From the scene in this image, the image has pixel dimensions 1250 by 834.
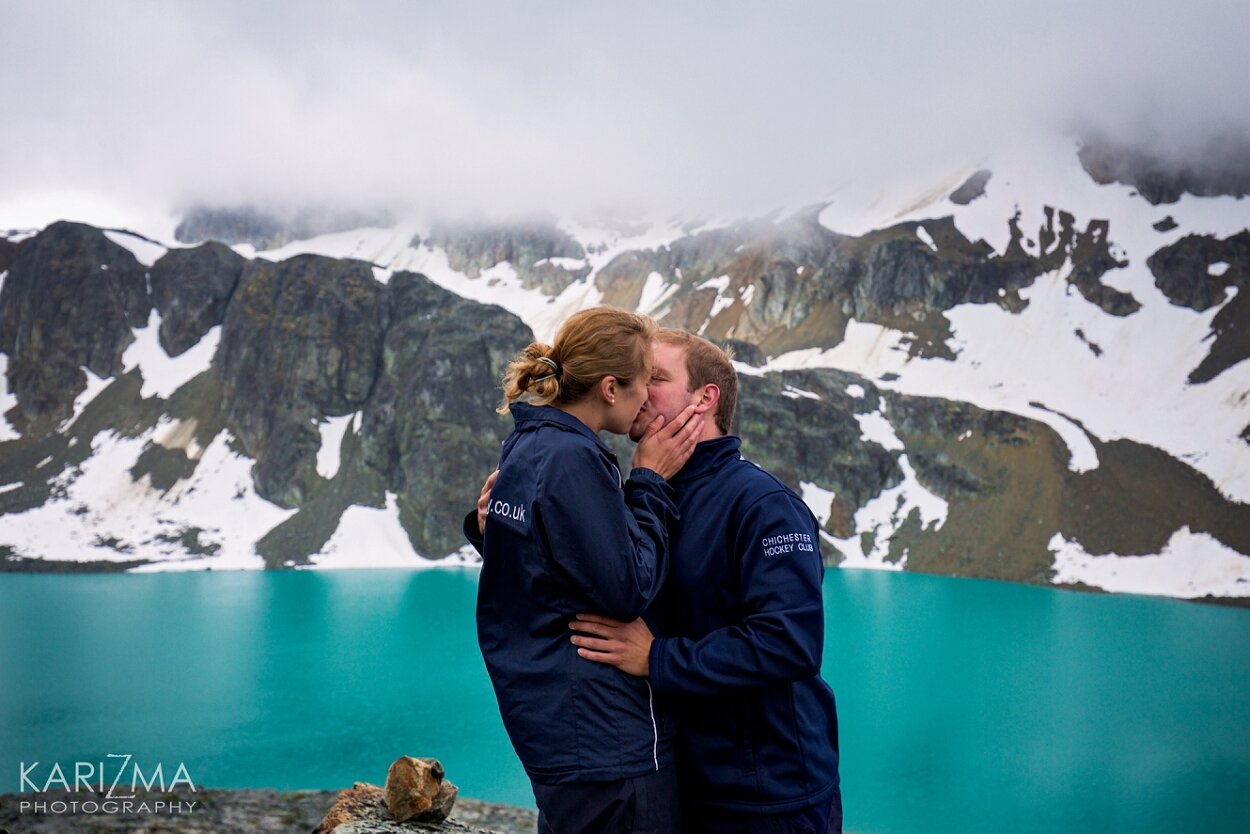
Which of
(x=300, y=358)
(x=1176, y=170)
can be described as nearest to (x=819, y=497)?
(x=300, y=358)

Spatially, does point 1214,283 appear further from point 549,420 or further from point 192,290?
point 192,290

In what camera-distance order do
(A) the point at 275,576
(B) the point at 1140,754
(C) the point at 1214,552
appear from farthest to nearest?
1. (A) the point at 275,576
2. (C) the point at 1214,552
3. (B) the point at 1140,754

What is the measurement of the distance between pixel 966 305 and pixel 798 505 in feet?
412

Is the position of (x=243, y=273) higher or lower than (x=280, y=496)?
higher

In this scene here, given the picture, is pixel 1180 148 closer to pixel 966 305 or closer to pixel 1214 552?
pixel 966 305

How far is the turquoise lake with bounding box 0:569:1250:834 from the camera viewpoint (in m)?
21.8

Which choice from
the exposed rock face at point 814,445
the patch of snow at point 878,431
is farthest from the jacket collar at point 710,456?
the patch of snow at point 878,431

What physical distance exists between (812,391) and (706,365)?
95.5m

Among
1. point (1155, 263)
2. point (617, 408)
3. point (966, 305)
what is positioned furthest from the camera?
point (966, 305)

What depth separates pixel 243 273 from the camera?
12288cm

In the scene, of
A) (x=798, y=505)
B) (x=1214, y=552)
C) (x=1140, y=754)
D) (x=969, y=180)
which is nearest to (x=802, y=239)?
(x=969, y=180)

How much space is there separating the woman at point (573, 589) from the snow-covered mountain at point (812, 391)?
74816 millimetres

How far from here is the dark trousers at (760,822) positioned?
3.89 meters

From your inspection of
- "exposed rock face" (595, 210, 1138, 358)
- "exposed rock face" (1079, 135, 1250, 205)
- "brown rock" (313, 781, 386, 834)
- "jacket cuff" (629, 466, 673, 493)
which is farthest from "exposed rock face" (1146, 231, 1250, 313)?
"jacket cuff" (629, 466, 673, 493)
